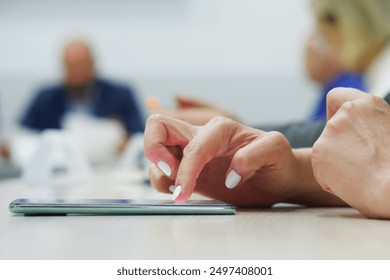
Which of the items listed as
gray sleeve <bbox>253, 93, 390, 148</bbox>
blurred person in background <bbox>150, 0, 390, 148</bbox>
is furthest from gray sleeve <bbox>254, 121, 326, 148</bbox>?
blurred person in background <bbox>150, 0, 390, 148</bbox>

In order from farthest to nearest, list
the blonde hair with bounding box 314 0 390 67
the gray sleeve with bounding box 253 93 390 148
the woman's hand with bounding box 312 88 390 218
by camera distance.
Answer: the blonde hair with bounding box 314 0 390 67 → the gray sleeve with bounding box 253 93 390 148 → the woman's hand with bounding box 312 88 390 218

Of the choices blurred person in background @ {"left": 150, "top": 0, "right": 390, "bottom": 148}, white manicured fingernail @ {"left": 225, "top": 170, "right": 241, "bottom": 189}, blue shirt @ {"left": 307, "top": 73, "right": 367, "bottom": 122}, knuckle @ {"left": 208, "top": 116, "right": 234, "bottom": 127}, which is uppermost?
blurred person in background @ {"left": 150, "top": 0, "right": 390, "bottom": 148}

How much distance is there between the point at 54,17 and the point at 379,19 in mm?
3039

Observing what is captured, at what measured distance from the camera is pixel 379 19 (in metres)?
1.67

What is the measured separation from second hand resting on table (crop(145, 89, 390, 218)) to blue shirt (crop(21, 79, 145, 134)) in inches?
108

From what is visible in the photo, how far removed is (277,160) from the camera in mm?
662

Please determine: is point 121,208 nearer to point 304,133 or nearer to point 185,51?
point 304,133

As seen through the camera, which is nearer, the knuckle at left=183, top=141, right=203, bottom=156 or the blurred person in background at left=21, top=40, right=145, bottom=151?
the knuckle at left=183, top=141, right=203, bottom=156

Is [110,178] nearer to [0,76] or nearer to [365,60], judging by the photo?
[365,60]

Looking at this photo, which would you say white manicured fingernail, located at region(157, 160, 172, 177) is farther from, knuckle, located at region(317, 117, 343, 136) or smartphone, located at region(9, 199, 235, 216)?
knuckle, located at region(317, 117, 343, 136)

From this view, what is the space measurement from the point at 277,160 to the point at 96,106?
2.89 m

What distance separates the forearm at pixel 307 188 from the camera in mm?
707

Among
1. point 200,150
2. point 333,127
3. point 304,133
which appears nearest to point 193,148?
point 200,150

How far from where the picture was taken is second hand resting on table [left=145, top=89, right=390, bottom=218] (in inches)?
23.5
